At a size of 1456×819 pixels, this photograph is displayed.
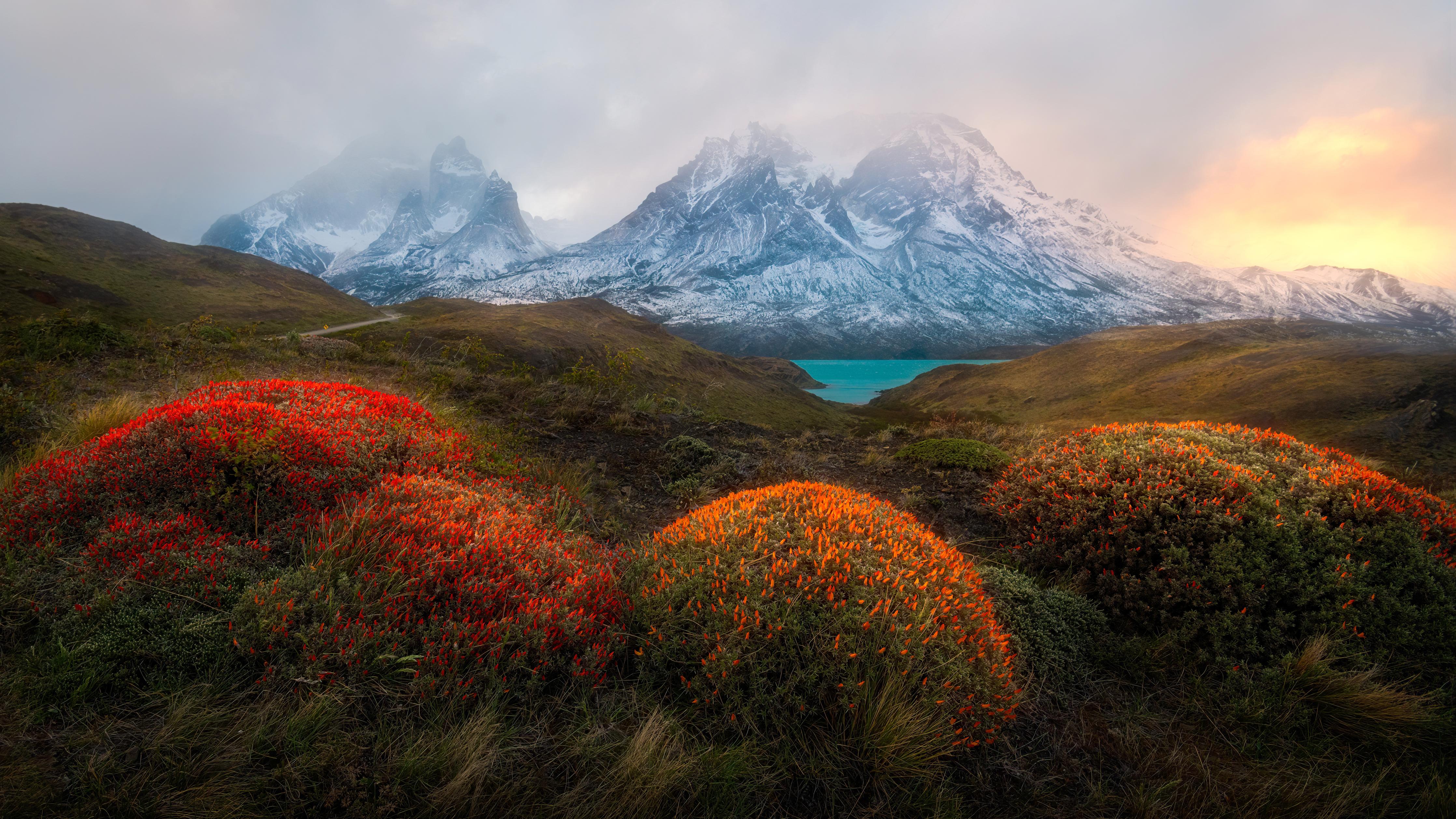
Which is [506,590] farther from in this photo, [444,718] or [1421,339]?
[1421,339]

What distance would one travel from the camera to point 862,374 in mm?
157250

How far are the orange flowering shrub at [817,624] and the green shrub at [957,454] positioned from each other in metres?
5.27

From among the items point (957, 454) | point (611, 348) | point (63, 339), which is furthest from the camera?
point (611, 348)

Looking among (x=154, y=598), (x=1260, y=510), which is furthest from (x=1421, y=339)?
(x=154, y=598)

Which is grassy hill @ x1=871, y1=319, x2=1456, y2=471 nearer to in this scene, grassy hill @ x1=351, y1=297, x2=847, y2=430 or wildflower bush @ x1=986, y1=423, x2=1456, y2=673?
grassy hill @ x1=351, y1=297, x2=847, y2=430

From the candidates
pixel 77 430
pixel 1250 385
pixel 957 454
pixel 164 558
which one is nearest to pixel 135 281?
pixel 77 430

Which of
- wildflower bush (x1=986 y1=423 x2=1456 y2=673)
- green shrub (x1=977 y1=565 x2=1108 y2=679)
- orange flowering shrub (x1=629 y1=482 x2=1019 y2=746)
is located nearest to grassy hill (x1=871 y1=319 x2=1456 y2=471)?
wildflower bush (x1=986 y1=423 x2=1456 y2=673)

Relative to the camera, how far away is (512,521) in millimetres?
4445

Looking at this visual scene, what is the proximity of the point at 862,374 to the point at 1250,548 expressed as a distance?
158 meters

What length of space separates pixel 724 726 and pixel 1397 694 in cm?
426

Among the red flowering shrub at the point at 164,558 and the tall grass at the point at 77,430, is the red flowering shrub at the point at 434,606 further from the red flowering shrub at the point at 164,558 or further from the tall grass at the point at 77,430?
the tall grass at the point at 77,430

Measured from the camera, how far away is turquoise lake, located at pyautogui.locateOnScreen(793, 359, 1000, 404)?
330 feet

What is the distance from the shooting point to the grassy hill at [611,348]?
1155 inches

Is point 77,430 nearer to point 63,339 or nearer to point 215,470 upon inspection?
point 215,470
